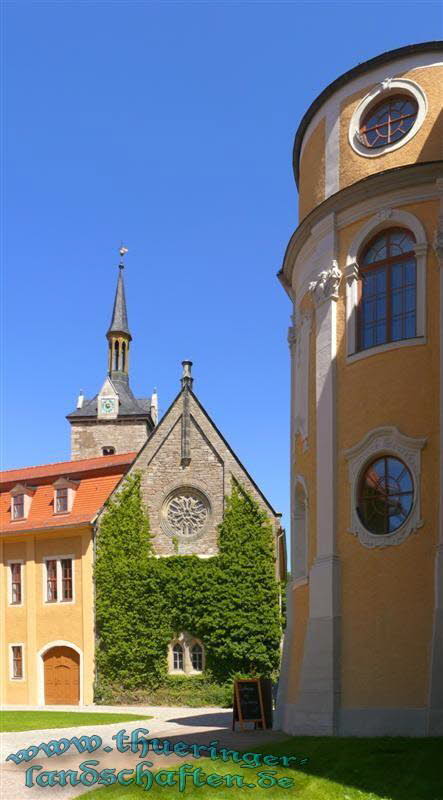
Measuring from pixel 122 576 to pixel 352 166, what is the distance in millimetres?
20042

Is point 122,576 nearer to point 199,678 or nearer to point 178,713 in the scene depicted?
point 199,678

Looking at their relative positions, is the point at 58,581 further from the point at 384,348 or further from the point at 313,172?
the point at 384,348

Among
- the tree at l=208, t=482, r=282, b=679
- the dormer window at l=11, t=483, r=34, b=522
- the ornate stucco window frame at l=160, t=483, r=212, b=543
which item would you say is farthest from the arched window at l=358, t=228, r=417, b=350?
the dormer window at l=11, t=483, r=34, b=522

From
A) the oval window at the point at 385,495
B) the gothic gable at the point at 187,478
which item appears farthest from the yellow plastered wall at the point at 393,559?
the gothic gable at the point at 187,478

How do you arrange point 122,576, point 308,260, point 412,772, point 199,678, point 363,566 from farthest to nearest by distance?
point 122,576, point 199,678, point 308,260, point 363,566, point 412,772

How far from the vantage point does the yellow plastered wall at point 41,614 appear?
3431cm

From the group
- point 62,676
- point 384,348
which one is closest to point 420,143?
point 384,348

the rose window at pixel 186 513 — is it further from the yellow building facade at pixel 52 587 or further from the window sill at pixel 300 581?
the window sill at pixel 300 581

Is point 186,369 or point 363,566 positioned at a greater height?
point 186,369

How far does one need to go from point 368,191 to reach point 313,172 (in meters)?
2.51

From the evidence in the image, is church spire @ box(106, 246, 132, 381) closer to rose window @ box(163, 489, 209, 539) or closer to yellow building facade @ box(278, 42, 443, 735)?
rose window @ box(163, 489, 209, 539)

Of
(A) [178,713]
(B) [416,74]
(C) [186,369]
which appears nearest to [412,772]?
(B) [416,74]

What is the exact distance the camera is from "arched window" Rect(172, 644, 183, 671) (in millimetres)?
32872

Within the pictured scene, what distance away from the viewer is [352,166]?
61.7 feet
